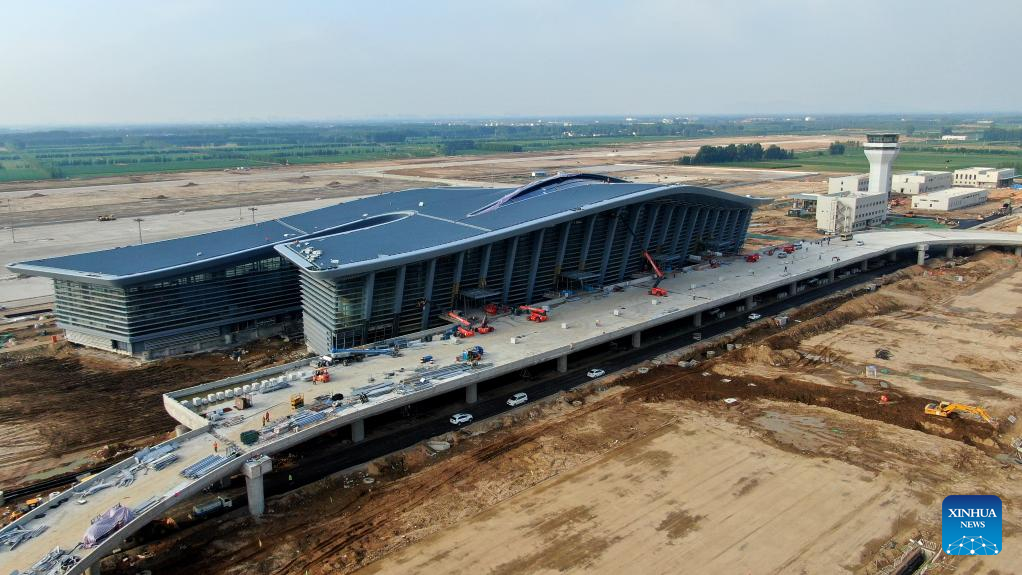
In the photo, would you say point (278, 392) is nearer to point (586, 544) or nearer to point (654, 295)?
point (586, 544)

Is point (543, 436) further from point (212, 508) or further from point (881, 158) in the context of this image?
point (881, 158)

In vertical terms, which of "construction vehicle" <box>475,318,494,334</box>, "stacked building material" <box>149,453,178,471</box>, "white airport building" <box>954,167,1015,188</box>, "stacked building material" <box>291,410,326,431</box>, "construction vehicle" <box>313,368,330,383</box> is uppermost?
"white airport building" <box>954,167,1015,188</box>

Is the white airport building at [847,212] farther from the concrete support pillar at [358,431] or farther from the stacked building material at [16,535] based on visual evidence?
the stacked building material at [16,535]

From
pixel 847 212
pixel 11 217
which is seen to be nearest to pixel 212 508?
pixel 847 212

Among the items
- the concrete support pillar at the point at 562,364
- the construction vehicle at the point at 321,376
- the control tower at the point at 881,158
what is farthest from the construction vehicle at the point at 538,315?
the control tower at the point at 881,158

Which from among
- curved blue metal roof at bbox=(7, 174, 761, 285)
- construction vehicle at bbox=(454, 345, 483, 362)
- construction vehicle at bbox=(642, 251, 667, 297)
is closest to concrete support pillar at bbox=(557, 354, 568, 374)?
construction vehicle at bbox=(454, 345, 483, 362)

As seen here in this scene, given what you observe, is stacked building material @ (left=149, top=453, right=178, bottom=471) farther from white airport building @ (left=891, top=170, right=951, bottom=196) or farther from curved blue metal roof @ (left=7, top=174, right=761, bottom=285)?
white airport building @ (left=891, top=170, right=951, bottom=196)
